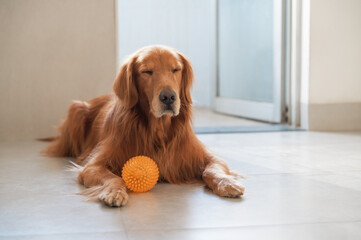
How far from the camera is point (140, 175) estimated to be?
213 cm

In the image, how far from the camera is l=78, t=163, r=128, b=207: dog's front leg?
6.25 ft

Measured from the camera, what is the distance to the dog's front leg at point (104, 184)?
75.0 inches

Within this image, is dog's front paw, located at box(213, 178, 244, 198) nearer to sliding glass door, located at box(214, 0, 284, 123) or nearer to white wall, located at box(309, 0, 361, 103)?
white wall, located at box(309, 0, 361, 103)

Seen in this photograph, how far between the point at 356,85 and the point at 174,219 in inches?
125

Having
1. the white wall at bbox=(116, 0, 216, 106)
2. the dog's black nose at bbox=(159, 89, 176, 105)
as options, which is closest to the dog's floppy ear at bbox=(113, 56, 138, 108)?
the dog's black nose at bbox=(159, 89, 176, 105)

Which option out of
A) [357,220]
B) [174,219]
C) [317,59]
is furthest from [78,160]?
[317,59]

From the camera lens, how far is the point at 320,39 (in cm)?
427

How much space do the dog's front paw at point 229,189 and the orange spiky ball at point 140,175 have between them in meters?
0.31

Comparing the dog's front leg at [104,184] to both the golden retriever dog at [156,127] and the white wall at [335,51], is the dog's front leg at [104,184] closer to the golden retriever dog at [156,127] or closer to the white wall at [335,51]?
the golden retriever dog at [156,127]

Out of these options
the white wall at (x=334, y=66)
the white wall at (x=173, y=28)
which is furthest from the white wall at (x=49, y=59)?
the white wall at (x=173, y=28)

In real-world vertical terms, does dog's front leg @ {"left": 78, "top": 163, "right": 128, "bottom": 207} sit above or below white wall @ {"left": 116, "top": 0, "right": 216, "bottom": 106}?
below

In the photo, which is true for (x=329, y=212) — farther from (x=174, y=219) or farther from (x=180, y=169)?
(x=180, y=169)

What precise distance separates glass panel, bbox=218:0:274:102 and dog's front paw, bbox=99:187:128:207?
132 inches

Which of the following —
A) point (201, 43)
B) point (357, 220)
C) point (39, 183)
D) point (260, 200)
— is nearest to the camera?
point (357, 220)
